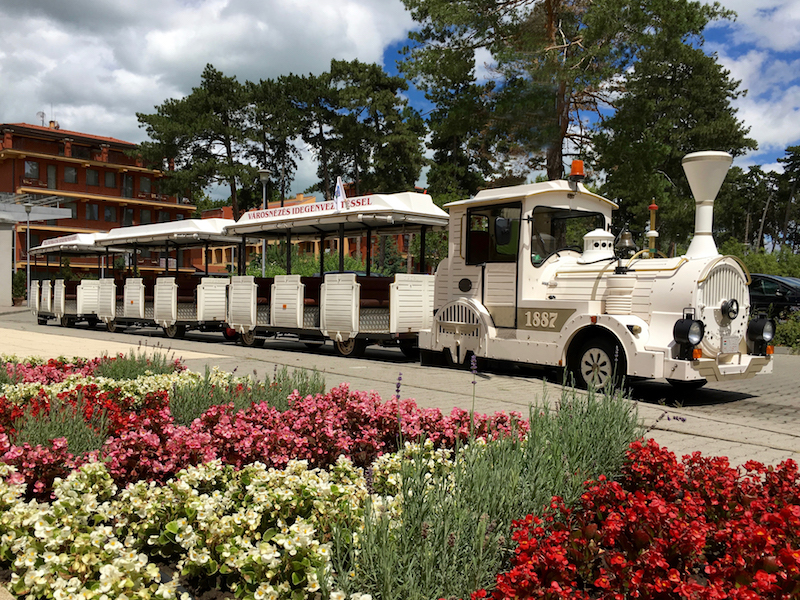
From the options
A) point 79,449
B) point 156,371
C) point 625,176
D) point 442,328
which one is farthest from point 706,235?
point 625,176

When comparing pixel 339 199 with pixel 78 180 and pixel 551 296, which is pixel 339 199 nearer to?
pixel 551 296

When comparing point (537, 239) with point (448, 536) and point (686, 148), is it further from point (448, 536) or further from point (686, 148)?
point (686, 148)

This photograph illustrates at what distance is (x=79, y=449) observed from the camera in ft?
15.9

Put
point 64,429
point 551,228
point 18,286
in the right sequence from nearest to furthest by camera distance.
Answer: point 64,429 < point 551,228 < point 18,286

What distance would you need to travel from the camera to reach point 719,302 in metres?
8.90

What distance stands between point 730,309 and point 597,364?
178cm

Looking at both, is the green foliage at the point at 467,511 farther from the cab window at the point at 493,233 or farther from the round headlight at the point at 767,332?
the cab window at the point at 493,233

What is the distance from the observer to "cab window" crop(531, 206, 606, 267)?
1048cm

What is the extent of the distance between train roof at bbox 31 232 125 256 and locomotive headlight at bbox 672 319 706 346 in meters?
21.0

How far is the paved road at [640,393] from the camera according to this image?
6414 millimetres

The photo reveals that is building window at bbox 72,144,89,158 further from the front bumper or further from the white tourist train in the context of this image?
the front bumper

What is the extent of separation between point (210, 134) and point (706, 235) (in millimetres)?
44482

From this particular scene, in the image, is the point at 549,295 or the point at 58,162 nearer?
the point at 549,295

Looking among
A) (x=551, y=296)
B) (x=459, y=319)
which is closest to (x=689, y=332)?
(x=551, y=296)
